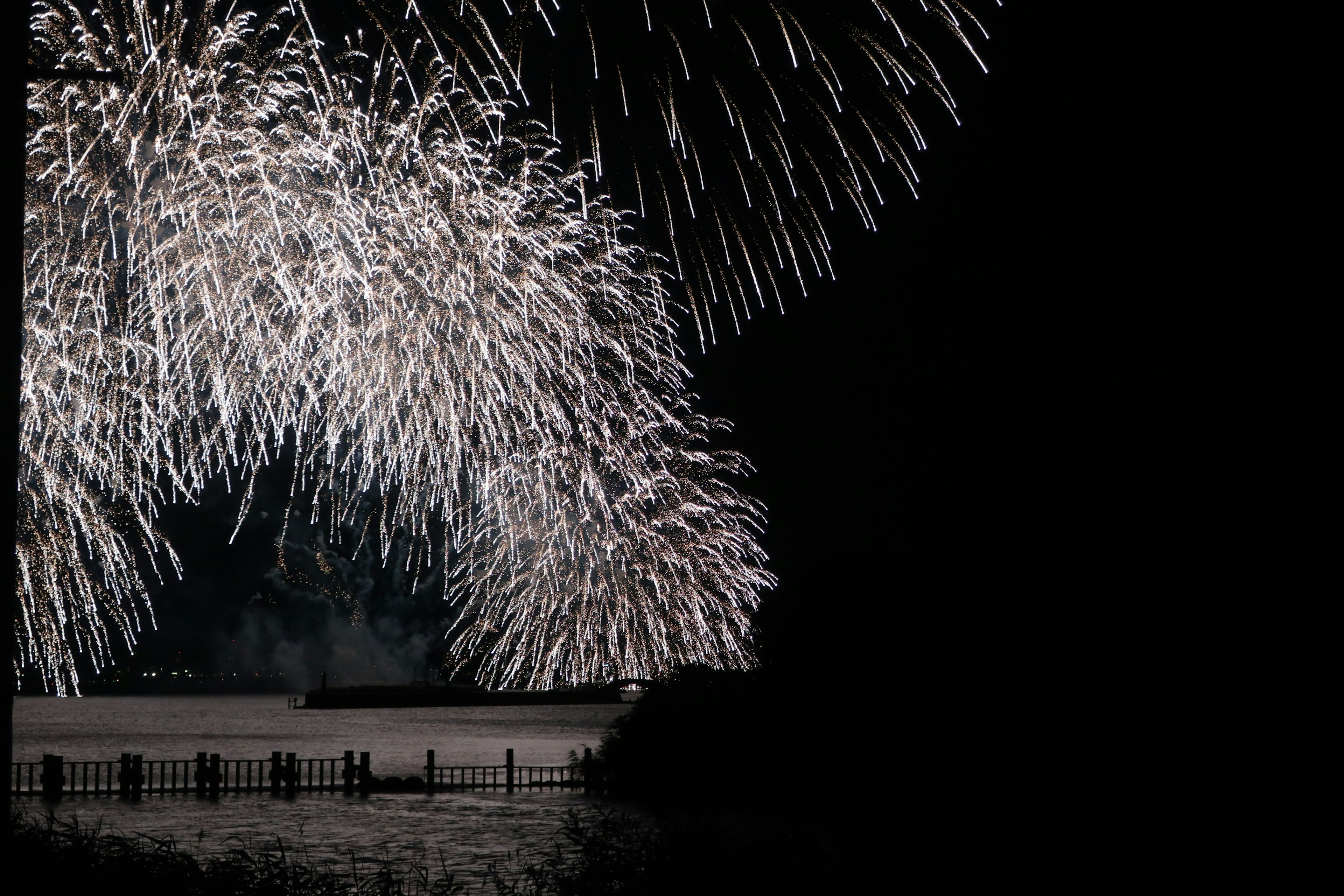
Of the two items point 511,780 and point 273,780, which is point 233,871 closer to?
point 511,780

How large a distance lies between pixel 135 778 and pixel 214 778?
65.9 inches

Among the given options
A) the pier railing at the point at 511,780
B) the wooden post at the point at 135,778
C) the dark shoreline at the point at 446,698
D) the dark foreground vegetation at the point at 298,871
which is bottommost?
the dark shoreline at the point at 446,698

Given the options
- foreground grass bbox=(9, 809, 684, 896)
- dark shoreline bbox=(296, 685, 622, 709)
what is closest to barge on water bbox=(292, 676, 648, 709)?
dark shoreline bbox=(296, 685, 622, 709)

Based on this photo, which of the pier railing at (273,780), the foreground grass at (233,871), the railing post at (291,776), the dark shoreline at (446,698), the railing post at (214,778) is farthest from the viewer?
the dark shoreline at (446,698)

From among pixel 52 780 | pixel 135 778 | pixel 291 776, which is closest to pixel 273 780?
pixel 291 776

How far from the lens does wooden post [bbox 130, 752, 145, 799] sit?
1003 inches

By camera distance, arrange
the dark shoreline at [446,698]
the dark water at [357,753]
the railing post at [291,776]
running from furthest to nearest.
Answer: the dark shoreline at [446,698] → the railing post at [291,776] → the dark water at [357,753]

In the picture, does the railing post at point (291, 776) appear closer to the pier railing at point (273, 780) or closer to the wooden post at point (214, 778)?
the pier railing at point (273, 780)

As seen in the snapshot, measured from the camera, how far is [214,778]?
26.0 metres

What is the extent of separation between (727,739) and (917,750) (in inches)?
216

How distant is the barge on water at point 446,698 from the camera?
14888 centimetres

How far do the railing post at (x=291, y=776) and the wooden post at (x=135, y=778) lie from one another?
3186 mm

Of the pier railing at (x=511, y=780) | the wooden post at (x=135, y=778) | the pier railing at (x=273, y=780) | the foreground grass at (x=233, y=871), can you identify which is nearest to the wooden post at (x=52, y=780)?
the pier railing at (x=273, y=780)

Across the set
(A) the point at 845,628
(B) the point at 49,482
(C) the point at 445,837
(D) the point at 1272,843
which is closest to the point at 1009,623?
(A) the point at 845,628
